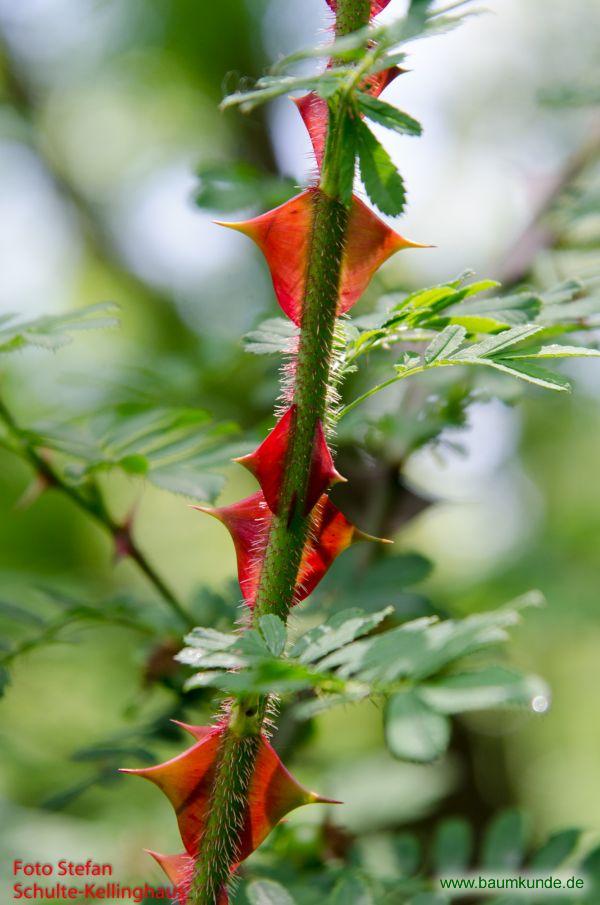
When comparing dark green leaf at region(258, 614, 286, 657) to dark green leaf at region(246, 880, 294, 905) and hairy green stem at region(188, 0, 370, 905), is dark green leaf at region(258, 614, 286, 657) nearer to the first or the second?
hairy green stem at region(188, 0, 370, 905)

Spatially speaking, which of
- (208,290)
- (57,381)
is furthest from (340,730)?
(57,381)

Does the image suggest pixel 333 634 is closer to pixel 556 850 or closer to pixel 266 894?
pixel 266 894

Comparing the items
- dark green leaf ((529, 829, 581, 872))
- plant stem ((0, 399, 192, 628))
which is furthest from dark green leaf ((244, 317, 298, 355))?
dark green leaf ((529, 829, 581, 872))

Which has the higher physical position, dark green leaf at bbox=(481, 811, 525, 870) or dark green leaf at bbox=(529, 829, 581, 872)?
dark green leaf at bbox=(529, 829, 581, 872)

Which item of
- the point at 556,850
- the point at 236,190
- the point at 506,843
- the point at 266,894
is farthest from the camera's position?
the point at 236,190

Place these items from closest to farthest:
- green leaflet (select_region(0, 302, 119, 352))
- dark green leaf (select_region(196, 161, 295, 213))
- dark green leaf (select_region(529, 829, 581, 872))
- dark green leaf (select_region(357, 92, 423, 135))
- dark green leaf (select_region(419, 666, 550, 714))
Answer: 1. dark green leaf (select_region(419, 666, 550, 714))
2. dark green leaf (select_region(357, 92, 423, 135))
3. green leaflet (select_region(0, 302, 119, 352))
4. dark green leaf (select_region(529, 829, 581, 872))
5. dark green leaf (select_region(196, 161, 295, 213))

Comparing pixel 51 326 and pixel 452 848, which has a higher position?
pixel 51 326

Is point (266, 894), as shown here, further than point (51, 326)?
No

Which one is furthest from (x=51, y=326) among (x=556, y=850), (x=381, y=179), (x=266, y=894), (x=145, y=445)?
(x=556, y=850)

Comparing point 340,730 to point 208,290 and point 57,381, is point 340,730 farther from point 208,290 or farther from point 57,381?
point 57,381
